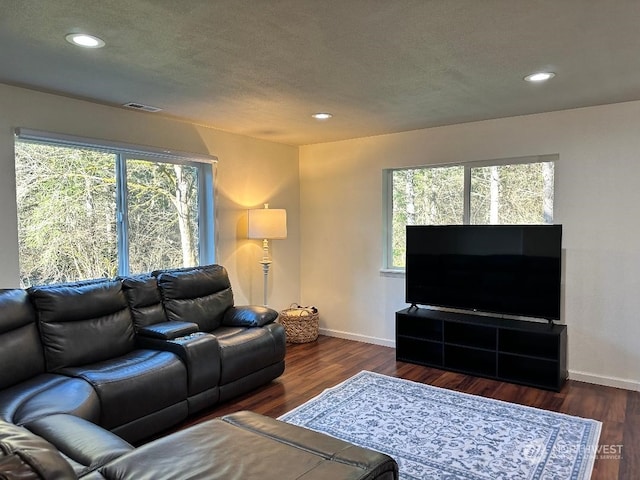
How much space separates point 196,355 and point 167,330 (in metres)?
0.33

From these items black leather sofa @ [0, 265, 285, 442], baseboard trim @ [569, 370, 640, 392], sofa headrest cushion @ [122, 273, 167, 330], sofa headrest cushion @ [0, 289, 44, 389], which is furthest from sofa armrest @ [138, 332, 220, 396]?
baseboard trim @ [569, 370, 640, 392]

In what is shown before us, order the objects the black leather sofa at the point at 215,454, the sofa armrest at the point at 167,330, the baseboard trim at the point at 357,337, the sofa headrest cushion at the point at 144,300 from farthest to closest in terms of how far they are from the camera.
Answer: the baseboard trim at the point at 357,337
the sofa headrest cushion at the point at 144,300
the sofa armrest at the point at 167,330
the black leather sofa at the point at 215,454

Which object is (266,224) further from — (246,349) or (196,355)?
(196,355)

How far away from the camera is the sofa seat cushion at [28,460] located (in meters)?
1.04

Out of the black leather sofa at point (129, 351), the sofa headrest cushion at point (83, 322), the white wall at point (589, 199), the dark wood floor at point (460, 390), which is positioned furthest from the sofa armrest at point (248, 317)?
the white wall at point (589, 199)

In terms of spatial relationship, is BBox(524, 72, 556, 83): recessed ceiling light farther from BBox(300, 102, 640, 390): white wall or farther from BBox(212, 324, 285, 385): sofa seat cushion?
BBox(212, 324, 285, 385): sofa seat cushion

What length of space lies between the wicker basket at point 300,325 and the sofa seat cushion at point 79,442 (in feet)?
10.1

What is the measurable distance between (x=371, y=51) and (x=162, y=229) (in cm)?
268

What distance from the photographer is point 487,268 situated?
3996 millimetres

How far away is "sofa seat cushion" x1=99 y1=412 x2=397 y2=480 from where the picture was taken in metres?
1.54

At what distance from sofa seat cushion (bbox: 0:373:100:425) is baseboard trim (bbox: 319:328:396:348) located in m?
3.18

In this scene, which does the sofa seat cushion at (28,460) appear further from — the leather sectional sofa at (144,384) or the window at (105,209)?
the window at (105,209)

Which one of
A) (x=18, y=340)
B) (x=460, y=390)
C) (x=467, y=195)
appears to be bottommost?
(x=460, y=390)

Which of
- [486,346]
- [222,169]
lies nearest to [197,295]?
[222,169]
